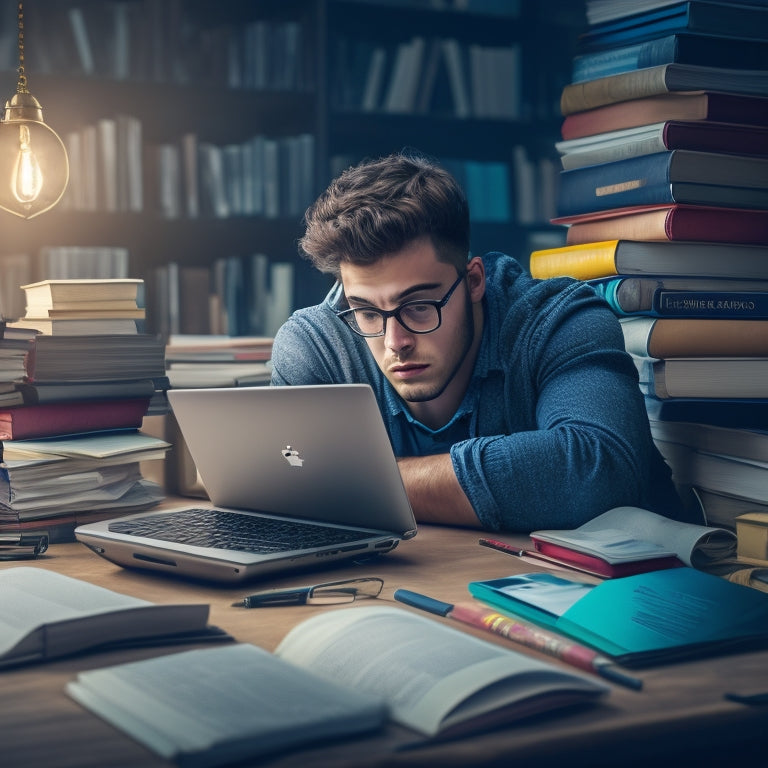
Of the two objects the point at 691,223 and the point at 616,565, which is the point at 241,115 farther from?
the point at 616,565

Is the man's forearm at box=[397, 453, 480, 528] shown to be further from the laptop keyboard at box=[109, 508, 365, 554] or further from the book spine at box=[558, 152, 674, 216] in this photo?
the book spine at box=[558, 152, 674, 216]

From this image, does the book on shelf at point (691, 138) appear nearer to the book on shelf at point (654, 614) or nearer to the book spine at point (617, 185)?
the book spine at point (617, 185)

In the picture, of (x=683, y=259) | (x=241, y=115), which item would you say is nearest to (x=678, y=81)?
(x=683, y=259)

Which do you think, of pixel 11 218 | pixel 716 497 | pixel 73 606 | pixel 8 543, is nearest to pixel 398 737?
pixel 73 606

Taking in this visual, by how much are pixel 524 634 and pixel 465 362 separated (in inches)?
38.5

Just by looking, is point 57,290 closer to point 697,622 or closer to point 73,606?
point 73,606

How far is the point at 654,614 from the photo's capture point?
85 centimetres

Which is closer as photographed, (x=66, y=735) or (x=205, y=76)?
(x=66, y=735)

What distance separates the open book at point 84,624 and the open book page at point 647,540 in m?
0.44

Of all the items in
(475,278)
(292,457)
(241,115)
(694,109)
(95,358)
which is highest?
(241,115)

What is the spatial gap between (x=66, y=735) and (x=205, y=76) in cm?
317

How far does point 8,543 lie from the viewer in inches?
51.4

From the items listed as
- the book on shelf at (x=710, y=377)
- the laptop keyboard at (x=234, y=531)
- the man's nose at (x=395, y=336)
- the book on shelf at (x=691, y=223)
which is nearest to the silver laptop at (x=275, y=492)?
the laptop keyboard at (x=234, y=531)

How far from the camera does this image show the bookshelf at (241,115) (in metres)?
3.39
